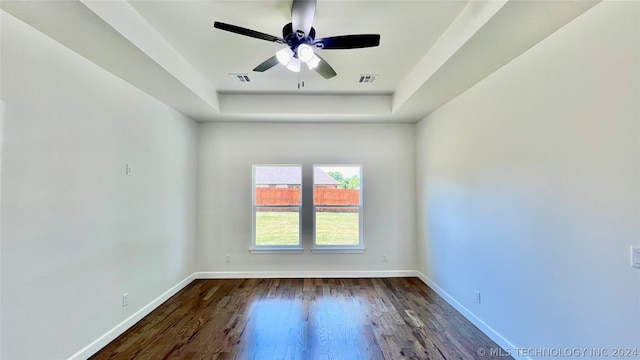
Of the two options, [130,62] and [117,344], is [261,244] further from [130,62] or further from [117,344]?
[130,62]

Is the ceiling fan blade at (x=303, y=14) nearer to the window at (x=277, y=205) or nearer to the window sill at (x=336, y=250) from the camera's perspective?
the window at (x=277, y=205)

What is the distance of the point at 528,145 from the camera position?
2.30 metres

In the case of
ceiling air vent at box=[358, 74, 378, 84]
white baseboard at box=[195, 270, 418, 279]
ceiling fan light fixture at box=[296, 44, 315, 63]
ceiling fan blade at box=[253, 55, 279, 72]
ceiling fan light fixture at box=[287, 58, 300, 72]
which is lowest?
white baseboard at box=[195, 270, 418, 279]

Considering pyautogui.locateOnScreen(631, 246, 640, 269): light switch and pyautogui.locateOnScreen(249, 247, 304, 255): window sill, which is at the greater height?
pyautogui.locateOnScreen(631, 246, 640, 269): light switch

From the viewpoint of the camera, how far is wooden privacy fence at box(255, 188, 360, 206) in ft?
15.8

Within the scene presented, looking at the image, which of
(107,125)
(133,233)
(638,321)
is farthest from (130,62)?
(638,321)

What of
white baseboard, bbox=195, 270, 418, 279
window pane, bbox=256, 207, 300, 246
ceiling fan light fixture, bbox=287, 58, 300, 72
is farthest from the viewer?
window pane, bbox=256, 207, 300, 246

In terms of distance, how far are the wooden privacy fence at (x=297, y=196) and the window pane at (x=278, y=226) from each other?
14 cm

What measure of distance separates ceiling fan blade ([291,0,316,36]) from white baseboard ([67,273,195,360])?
10.6 feet

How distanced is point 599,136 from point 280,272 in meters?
4.27

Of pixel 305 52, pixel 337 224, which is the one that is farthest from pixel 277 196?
pixel 305 52

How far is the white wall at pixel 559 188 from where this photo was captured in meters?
1.60

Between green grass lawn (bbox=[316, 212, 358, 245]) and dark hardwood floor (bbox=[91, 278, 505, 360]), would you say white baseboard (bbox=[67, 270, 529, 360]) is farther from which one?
green grass lawn (bbox=[316, 212, 358, 245])

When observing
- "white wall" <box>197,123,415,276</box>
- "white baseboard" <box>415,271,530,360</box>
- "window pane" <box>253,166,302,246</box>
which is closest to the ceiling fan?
"white wall" <box>197,123,415,276</box>
